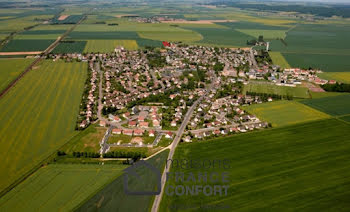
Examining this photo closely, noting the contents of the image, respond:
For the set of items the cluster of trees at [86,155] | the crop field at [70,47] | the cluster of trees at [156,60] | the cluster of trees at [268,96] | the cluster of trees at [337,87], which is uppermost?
the crop field at [70,47]

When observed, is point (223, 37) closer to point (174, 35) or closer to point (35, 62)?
point (174, 35)

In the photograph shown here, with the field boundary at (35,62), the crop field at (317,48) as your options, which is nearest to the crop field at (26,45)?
the field boundary at (35,62)

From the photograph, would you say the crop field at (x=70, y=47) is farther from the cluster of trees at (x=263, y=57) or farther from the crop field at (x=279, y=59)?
the crop field at (x=279, y=59)

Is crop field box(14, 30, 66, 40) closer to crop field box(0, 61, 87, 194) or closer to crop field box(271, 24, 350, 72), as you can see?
crop field box(0, 61, 87, 194)

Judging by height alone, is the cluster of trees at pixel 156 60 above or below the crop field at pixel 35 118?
above

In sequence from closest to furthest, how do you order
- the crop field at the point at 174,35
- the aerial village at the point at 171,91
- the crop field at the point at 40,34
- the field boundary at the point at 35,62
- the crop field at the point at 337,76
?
the aerial village at the point at 171,91, the field boundary at the point at 35,62, the crop field at the point at 337,76, the crop field at the point at 40,34, the crop field at the point at 174,35

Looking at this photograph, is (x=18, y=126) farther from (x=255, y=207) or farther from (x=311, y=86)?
(x=311, y=86)

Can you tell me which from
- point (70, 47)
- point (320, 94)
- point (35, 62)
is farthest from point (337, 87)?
point (70, 47)

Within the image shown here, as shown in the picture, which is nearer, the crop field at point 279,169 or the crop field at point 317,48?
the crop field at point 279,169
